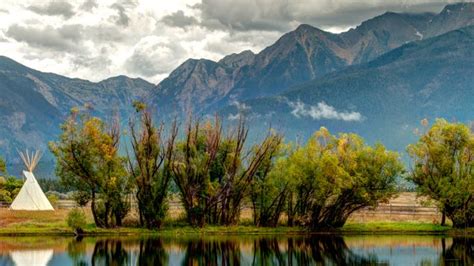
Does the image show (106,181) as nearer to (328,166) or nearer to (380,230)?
(328,166)

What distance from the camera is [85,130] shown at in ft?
222

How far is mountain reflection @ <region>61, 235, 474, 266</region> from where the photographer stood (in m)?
47.1

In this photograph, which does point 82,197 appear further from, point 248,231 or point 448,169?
point 448,169

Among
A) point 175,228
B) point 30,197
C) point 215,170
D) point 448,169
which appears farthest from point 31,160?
point 448,169

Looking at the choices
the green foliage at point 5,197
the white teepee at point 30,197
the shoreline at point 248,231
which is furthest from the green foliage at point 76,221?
the green foliage at point 5,197

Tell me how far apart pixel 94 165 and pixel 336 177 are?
2259cm

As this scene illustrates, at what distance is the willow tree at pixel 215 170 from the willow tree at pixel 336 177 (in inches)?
153

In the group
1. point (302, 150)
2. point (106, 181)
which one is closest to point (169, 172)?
point (106, 181)

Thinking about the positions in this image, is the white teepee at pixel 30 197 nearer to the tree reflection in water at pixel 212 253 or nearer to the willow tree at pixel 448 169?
the tree reflection in water at pixel 212 253

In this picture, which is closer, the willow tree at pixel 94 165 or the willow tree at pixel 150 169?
the willow tree at pixel 94 165

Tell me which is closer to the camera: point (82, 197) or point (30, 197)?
point (82, 197)

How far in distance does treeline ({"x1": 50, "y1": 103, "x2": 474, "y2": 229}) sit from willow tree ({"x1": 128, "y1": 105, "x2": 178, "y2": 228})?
9cm

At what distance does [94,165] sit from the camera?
68312mm

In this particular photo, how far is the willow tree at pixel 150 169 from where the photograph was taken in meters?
68.9
